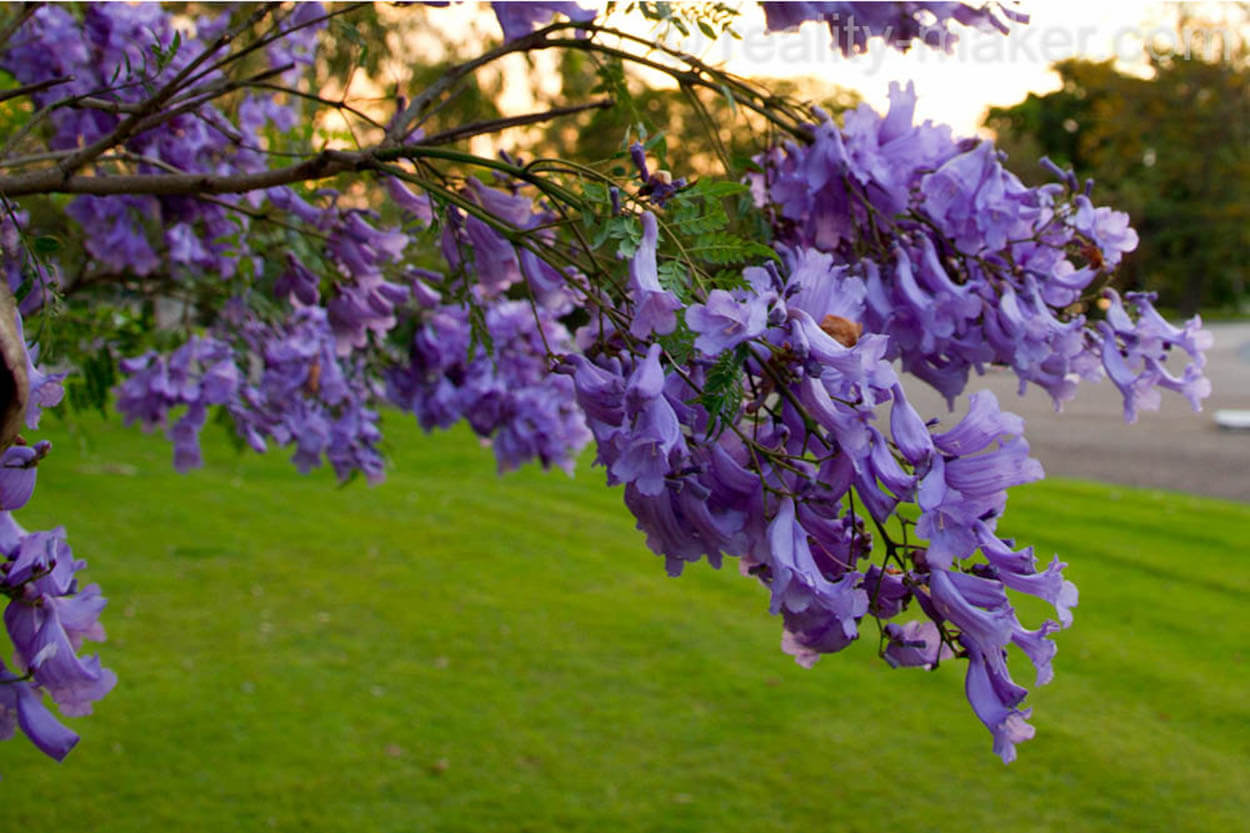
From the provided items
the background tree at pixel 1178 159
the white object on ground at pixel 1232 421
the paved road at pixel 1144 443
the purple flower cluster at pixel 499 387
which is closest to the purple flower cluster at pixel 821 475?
the purple flower cluster at pixel 499 387

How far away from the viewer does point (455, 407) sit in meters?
3.90

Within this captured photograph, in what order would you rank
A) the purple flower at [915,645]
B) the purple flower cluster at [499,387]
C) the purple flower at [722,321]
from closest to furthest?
the purple flower at [722,321] → the purple flower at [915,645] → the purple flower cluster at [499,387]

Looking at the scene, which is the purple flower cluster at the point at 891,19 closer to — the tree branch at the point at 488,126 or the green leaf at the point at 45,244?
the tree branch at the point at 488,126

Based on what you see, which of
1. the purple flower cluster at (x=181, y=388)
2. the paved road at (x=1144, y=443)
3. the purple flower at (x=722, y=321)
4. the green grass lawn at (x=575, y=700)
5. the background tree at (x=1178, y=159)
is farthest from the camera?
the background tree at (x=1178, y=159)

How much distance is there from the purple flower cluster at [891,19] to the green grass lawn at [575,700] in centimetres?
291

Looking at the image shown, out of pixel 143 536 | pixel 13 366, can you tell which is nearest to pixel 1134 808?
pixel 13 366

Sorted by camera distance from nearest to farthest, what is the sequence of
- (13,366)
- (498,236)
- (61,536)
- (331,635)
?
(13,366) → (61,536) → (498,236) → (331,635)

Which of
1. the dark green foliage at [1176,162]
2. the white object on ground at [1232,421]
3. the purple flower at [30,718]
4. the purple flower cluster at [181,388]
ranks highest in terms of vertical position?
the purple flower at [30,718]

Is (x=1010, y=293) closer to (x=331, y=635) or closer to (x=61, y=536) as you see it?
(x=61, y=536)

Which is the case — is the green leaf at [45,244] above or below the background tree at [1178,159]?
above

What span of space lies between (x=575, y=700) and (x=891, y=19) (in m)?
4.59

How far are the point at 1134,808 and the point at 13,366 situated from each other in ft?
16.1

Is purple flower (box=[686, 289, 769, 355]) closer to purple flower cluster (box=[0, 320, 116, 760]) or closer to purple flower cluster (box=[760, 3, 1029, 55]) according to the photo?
purple flower cluster (box=[760, 3, 1029, 55])

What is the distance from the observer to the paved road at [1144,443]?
11695mm
